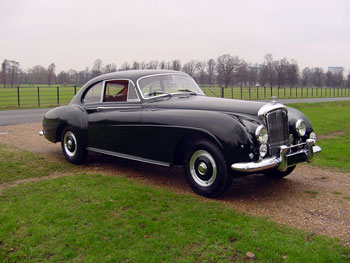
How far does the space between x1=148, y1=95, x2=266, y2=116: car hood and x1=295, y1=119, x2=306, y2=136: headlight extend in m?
0.66

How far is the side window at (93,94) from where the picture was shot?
680 cm

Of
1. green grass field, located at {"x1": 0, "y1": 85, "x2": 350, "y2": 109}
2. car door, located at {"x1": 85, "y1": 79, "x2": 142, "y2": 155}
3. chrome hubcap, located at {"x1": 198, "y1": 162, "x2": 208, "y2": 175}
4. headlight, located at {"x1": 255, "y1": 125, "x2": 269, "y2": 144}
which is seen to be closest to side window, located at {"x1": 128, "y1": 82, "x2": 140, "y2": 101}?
car door, located at {"x1": 85, "y1": 79, "x2": 142, "y2": 155}

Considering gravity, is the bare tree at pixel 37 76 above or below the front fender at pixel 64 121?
above

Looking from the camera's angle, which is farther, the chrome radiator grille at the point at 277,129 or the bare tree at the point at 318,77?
the bare tree at the point at 318,77

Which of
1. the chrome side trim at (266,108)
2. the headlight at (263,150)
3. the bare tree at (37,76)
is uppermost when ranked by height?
the bare tree at (37,76)

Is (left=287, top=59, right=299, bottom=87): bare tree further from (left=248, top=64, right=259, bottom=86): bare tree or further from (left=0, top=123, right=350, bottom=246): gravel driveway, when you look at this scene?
(left=0, top=123, right=350, bottom=246): gravel driveway

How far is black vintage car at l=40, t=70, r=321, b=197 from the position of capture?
470 centimetres

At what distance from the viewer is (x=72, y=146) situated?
23.2ft

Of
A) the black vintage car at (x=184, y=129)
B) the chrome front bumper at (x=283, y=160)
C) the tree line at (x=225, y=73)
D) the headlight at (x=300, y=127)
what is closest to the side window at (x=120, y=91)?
the black vintage car at (x=184, y=129)

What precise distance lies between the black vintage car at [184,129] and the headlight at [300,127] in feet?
0.05

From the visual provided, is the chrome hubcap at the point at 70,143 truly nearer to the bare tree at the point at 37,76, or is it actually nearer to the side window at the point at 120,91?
the side window at the point at 120,91

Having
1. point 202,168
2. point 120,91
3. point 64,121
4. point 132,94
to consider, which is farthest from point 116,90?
point 202,168

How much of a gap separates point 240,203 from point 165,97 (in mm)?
2248

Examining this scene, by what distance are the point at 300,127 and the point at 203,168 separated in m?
1.72
